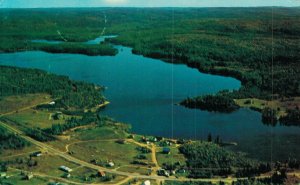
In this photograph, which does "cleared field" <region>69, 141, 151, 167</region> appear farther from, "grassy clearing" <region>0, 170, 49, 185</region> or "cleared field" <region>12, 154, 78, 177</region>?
"grassy clearing" <region>0, 170, 49, 185</region>

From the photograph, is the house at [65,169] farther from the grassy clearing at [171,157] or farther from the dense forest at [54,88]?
the dense forest at [54,88]

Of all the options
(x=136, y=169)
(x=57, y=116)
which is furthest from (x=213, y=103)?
(x=136, y=169)

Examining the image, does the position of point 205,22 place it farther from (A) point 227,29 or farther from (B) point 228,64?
(B) point 228,64

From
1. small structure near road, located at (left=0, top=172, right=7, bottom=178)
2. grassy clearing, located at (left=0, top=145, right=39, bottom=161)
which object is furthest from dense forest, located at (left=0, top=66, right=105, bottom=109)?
small structure near road, located at (left=0, top=172, right=7, bottom=178)

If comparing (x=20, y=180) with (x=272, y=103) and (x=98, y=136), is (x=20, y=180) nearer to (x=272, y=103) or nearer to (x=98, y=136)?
(x=98, y=136)

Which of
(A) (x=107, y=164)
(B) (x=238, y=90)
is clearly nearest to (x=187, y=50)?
(B) (x=238, y=90)
